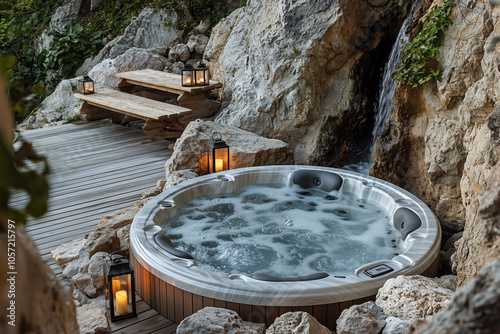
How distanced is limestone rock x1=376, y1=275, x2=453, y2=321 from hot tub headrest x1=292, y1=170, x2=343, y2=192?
1788 mm

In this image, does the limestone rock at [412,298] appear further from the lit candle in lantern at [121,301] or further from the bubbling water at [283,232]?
the lit candle in lantern at [121,301]

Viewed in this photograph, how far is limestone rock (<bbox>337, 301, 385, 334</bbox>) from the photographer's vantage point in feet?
7.39

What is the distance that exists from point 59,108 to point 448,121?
5430 millimetres

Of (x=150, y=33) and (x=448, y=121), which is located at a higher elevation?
(x=150, y=33)

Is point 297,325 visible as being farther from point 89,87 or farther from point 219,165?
point 89,87

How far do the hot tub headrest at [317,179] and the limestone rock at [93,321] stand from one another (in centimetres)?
218

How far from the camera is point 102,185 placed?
488 cm

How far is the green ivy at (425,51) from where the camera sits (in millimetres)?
4059

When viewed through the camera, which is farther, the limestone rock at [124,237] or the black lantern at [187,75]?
the black lantern at [187,75]

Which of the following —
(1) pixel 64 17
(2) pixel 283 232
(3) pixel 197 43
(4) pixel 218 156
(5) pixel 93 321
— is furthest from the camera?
(1) pixel 64 17

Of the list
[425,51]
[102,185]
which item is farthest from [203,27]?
[425,51]

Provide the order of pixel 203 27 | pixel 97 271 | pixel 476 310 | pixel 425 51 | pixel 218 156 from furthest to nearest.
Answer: pixel 203 27 < pixel 218 156 < pixel 425 51 < pixel 97 271 < pixel 476 310

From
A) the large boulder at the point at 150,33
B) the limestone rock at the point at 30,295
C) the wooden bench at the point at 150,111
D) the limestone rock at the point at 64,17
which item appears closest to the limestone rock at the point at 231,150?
the wooden bench at the point at 150,111

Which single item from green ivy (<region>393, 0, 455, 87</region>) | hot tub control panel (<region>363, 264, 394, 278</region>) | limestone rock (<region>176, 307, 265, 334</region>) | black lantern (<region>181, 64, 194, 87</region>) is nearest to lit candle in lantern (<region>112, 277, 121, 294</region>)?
limestone rock (<region>176, 307, 265, 334</region>)
